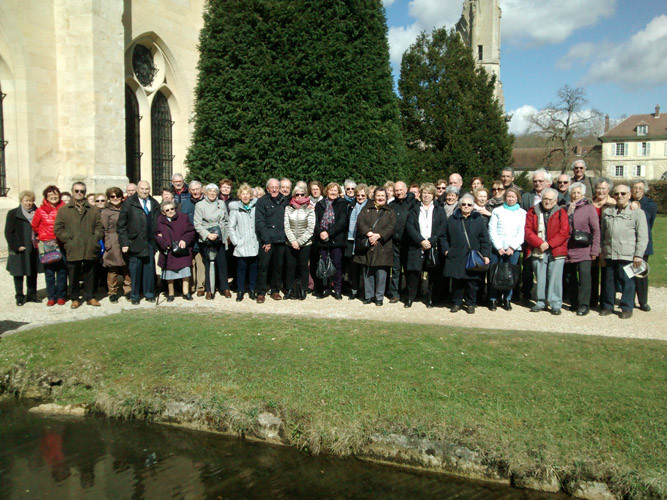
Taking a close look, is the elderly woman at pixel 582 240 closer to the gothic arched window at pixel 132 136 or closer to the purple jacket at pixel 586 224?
the purple jacket at pixel 586 224

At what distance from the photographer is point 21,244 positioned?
9.08 meters

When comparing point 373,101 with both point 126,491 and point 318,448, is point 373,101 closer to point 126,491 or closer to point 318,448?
point 318,448

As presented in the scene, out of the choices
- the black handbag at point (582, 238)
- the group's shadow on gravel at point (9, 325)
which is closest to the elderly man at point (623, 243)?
the black handbag at point (582, 238)

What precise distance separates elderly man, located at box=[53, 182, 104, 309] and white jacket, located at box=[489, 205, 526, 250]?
6.53 metres

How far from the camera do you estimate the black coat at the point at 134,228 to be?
9141 mm

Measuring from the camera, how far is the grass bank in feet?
14.6

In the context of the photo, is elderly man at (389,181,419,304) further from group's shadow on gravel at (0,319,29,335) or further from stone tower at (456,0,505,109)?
stone tower at (456,0,505,109)

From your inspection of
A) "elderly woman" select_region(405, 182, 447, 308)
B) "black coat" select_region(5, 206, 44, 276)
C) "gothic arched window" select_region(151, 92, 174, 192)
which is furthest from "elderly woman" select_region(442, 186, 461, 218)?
"gothic arched window" select_region(151, 92, 174, 192)

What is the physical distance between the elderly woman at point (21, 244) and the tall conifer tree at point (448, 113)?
1318cm

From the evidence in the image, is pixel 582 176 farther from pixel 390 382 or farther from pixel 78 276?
pixel 78 276

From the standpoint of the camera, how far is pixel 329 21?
1078cm

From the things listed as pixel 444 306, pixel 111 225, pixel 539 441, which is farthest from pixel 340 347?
pixel 111 225

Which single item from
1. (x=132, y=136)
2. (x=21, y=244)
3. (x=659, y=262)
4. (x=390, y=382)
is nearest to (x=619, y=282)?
(x=390, y=382)

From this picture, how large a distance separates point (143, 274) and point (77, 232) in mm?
1246
